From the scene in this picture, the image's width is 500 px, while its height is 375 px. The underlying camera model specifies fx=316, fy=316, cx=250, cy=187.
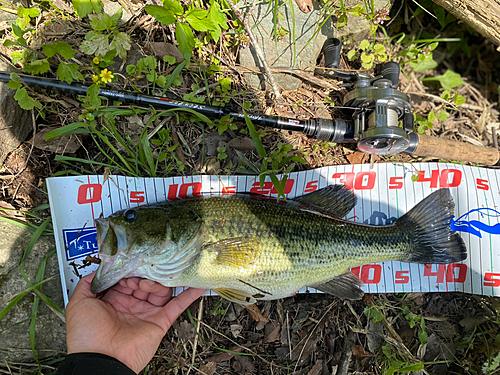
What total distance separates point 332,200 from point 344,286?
82cm

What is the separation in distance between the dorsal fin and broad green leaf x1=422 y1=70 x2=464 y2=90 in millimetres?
2004

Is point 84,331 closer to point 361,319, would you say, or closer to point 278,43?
point 361,319

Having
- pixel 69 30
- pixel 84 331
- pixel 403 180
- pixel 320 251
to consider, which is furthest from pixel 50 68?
pixel 403 180

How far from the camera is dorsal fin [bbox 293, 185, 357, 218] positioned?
310 cm

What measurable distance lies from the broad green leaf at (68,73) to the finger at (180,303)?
2.24 meters

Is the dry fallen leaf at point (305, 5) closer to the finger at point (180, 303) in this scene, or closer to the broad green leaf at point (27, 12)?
the broad green leaf at point (27, 12)

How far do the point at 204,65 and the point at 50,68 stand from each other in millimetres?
1506

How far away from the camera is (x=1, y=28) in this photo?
9.99ft

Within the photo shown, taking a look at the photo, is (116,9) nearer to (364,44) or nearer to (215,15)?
(215,15)

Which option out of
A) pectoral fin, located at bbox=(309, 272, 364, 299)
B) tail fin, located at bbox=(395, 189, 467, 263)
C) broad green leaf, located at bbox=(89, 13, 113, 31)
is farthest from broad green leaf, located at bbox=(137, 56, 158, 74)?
tail fin, located at bbox=(395, 189, 467, 263)

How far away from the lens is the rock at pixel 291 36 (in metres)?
3.34

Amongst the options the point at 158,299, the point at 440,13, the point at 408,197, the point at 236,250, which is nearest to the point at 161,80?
the point at 236,250

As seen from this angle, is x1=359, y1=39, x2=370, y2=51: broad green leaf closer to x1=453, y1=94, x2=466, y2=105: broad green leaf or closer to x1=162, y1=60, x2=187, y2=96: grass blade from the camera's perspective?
x1=453, y1=94, x2=466, y2=105: broad green leaf

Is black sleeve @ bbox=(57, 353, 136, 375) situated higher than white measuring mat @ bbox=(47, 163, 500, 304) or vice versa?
white measuring mat @ bbox=(47, 163, 500, 304)
